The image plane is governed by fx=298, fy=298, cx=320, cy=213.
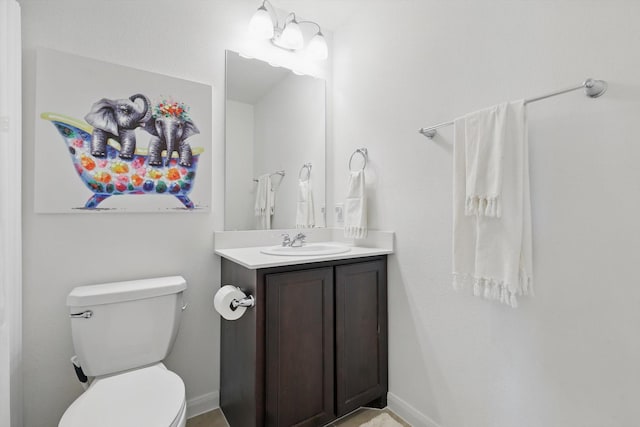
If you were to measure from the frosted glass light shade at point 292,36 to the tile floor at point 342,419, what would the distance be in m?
2.32

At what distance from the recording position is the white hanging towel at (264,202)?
1972 mm

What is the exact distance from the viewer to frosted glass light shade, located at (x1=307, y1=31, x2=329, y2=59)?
2.08 m

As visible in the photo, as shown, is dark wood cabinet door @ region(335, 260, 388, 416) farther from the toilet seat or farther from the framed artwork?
the framed artwork

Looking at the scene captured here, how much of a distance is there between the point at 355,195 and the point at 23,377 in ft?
6.12

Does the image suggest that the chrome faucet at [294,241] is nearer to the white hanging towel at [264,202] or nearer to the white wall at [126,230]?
the white hanging towel at [264,202]

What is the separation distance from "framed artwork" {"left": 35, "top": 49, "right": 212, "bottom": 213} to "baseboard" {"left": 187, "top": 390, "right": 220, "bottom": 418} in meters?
1.10

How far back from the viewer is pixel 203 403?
1742 mm

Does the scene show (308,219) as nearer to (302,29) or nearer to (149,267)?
(149,267)

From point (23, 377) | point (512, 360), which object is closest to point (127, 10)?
point (23, 377)

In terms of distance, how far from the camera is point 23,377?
4.36ft

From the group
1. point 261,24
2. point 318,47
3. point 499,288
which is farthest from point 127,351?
point 318,47

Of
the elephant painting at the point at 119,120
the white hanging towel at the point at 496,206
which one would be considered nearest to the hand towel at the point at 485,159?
the white hanging towel at the point at 496,206

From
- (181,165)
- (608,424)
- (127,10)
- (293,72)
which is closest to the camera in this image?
(608,424)

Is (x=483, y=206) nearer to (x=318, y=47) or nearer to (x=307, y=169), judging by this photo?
(x=307, y=169)
